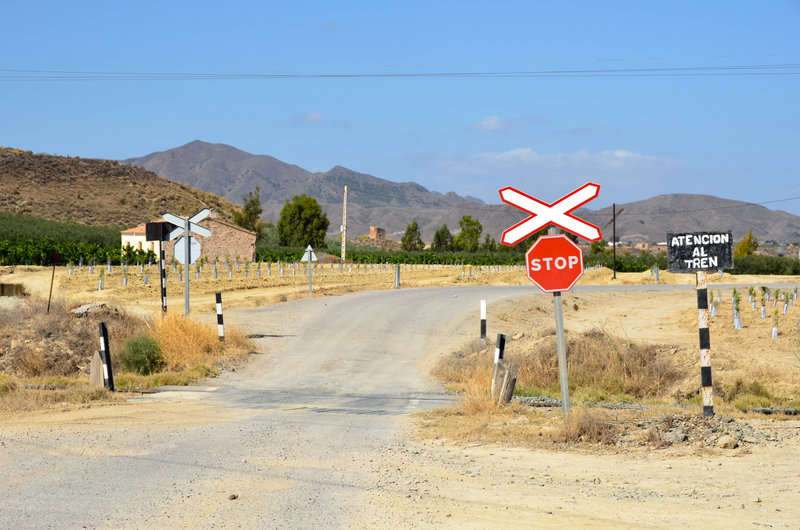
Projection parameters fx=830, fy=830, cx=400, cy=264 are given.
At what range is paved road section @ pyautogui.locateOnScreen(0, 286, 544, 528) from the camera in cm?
611

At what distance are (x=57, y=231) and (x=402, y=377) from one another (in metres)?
68.1

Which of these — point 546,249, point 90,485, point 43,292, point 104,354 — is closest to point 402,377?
point 104,354

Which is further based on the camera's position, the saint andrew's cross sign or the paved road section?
the saint andrew's cross sign

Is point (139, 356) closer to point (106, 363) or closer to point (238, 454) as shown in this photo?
point (106, 363)

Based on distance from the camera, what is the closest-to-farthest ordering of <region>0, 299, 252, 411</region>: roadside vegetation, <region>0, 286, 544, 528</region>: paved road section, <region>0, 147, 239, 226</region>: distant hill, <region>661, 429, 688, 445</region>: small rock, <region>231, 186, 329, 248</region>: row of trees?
<region>0, 286, 544, 528</region>: paved road section, <region>661, 429, 688, 445</region>: small rock, <region>0, 299, 252, 411</region>: roadside vegetation, <region>231, 186, 329, 248</region>: row of trees, <region>0, 147, 239, 226</region>: distant hill

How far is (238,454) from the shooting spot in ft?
27.7

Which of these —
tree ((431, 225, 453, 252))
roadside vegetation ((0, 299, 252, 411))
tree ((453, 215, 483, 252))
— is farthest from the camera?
tree ((431, 225, 453, 252))

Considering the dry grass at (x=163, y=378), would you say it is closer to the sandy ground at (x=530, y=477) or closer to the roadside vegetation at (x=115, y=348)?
the roadside vegetation at (x=115, y=348)

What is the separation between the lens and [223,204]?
138 meters

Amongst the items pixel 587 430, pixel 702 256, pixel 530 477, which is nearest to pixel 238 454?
pixel 530 477

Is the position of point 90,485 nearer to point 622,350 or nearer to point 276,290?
point 622,350

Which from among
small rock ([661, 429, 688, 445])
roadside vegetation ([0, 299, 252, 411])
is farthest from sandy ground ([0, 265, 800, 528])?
roadside vegetation ([0, 299, 252, 411])

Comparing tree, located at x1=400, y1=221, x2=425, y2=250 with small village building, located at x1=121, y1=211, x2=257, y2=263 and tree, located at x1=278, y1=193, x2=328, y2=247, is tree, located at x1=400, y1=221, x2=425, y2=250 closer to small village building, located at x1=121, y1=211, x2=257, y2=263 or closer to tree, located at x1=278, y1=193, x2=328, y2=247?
tree, located at x1=278, y1=193, x2=328, y2=247

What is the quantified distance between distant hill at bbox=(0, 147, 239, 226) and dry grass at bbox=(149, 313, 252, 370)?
91.1 m
